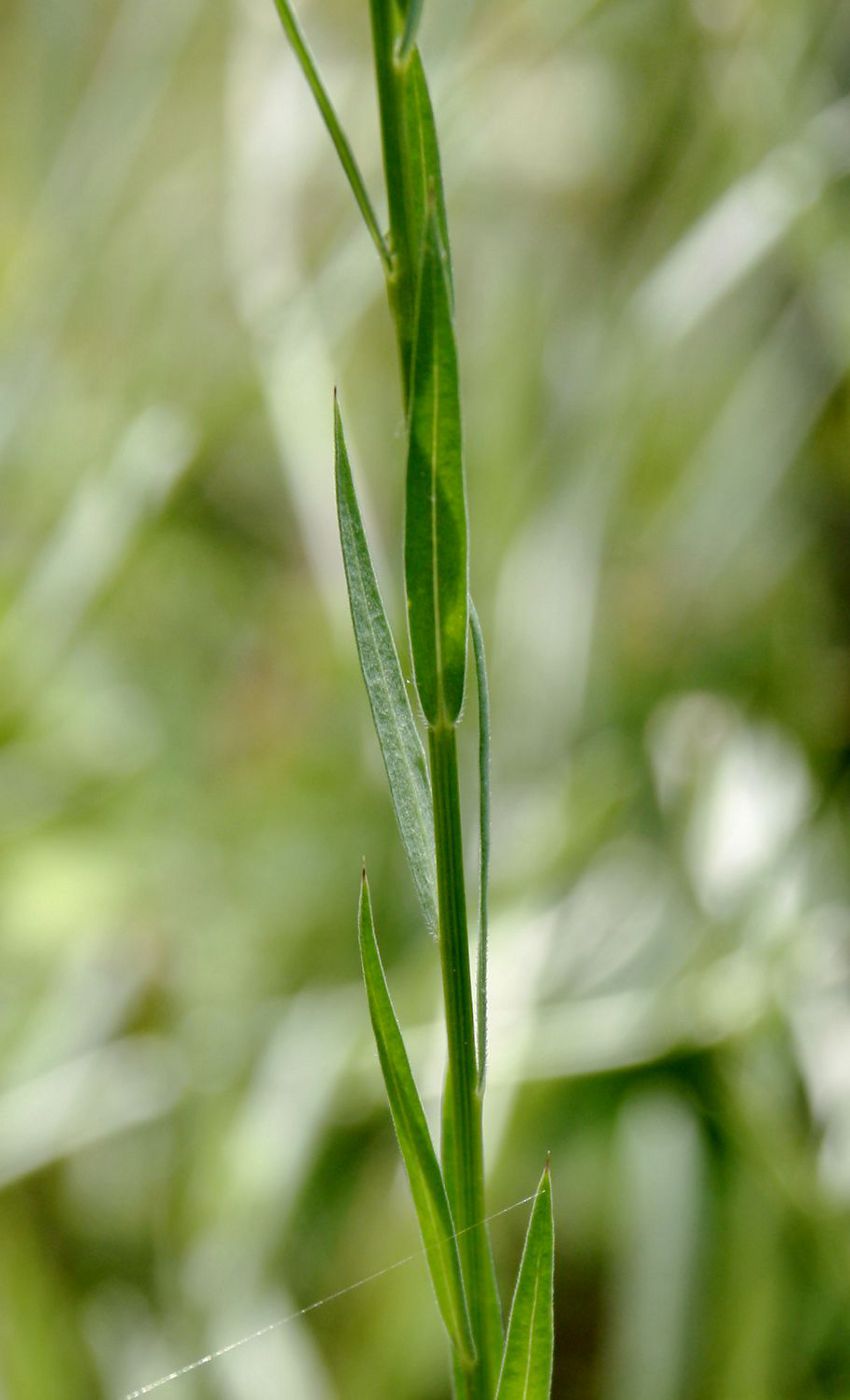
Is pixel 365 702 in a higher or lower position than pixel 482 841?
higher

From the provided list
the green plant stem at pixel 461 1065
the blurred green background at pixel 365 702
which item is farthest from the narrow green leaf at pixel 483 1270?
the blurred green background at pixel 365 702

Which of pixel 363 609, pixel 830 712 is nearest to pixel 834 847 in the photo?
pixel 830 712

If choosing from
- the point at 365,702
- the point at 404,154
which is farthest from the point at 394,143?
the point at 365,702

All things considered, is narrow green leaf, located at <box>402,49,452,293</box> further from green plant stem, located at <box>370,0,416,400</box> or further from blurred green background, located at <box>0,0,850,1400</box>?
blurred green background, located at <box>0,0,850,1400</box>

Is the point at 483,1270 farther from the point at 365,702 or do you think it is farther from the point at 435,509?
the point at 365,702

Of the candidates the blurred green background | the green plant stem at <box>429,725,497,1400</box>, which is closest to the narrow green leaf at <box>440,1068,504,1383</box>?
the green plant stem at <box>429,725,497,1400</box>

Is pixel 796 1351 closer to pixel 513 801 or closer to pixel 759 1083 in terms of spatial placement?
pixel 759 1083

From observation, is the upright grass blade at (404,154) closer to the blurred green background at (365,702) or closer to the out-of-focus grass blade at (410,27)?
the out-of-focus grass blade at (410,27)
